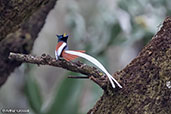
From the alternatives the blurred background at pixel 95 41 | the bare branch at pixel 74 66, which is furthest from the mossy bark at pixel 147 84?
the blurred background at pixel 95 41

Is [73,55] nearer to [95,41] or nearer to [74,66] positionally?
[74,66]

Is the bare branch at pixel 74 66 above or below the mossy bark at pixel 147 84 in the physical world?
above

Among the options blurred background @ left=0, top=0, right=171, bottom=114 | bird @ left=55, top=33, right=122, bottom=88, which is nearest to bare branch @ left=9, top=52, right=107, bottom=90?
bird @ left=55, top=33, right=122, bottom=88

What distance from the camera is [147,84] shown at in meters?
1.29

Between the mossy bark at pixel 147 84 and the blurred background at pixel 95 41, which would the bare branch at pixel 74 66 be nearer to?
the mossy bark at pixel 147 84

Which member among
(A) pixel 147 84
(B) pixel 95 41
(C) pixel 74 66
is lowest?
(A) pixel 147 84

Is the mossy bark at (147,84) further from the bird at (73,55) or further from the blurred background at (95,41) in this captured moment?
the blurred background at (95,41)

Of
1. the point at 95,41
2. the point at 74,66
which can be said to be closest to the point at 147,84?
the point at 74,66

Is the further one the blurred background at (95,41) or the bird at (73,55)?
the blurred background at (95,41)

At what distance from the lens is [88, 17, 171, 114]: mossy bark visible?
1.25 meters

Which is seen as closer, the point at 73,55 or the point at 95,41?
the point at 73,55

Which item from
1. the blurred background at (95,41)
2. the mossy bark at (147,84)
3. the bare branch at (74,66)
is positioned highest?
the blurred background at (95,41)

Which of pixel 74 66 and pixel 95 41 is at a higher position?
pixel 95 41

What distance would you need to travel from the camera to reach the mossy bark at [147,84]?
4.10 ft
